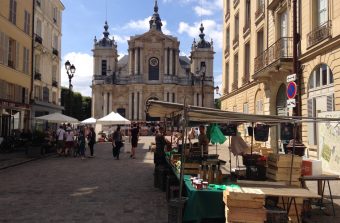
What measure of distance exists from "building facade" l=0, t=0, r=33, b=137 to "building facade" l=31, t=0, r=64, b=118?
289 cm

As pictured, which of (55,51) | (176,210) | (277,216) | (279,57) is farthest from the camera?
(55,51)

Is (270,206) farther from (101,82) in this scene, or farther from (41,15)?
(101,82)

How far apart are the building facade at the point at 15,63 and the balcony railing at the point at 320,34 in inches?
625

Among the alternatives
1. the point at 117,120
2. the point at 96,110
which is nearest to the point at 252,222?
the point at 117,120

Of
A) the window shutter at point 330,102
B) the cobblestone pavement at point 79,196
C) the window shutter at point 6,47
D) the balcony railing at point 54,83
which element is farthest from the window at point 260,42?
the balcony railing at point 54,83

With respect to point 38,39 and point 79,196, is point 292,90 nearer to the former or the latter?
point 79,196

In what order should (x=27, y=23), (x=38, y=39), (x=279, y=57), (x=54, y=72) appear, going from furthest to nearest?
(x=54, y=72) → (x=38, y=39) → (x=27, y=23) → (x=279, y=57)

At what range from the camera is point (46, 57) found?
34.8m

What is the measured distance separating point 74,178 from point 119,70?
5976 cm

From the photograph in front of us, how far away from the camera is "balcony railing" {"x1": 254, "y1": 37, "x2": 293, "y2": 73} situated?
16281 millimetres

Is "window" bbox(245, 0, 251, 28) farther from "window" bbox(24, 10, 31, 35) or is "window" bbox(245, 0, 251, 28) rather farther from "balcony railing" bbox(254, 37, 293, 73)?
"window" bbox(24, 10, 31, 35)

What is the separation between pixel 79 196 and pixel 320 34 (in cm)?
978

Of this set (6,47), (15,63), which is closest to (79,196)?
(6,47)

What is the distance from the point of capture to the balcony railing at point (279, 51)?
16.3m
